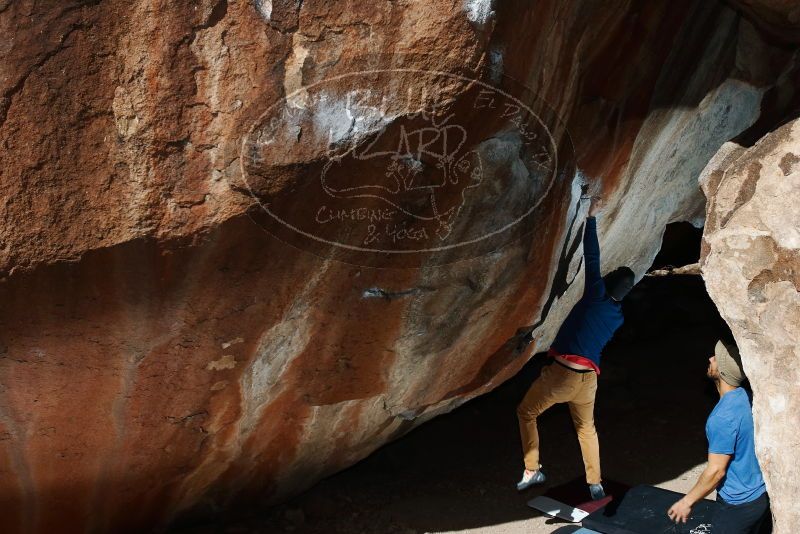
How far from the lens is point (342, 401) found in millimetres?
4227

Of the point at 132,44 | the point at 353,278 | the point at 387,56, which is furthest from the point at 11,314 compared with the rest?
the point at 387,56

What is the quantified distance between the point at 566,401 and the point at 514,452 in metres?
1.21

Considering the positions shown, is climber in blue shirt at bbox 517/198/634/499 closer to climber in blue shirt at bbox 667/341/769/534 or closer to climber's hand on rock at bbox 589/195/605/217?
climber's hand on rock at bbox 589/195/605/217

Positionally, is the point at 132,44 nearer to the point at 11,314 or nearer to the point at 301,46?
the point at 301,46

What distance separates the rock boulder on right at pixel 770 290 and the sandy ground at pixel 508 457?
1540mm

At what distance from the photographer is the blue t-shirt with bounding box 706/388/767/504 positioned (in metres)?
3.50

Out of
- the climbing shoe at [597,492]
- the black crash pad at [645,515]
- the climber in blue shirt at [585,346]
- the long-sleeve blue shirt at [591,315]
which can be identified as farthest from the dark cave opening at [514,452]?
the long-sleeve blue shirt at [591,315]

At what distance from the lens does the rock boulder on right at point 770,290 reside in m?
3.11

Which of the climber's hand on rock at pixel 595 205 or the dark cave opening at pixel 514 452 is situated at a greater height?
the climber's hand on rock at pixel 595 205

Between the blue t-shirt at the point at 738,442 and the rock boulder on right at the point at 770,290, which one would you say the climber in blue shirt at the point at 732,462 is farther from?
the rock boulder on right at the point at 770,290

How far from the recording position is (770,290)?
10.4 ft

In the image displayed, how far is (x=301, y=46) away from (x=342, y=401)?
6.26 feet

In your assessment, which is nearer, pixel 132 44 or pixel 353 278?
pixel 132 44

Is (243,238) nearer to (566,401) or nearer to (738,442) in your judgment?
(566,401)
